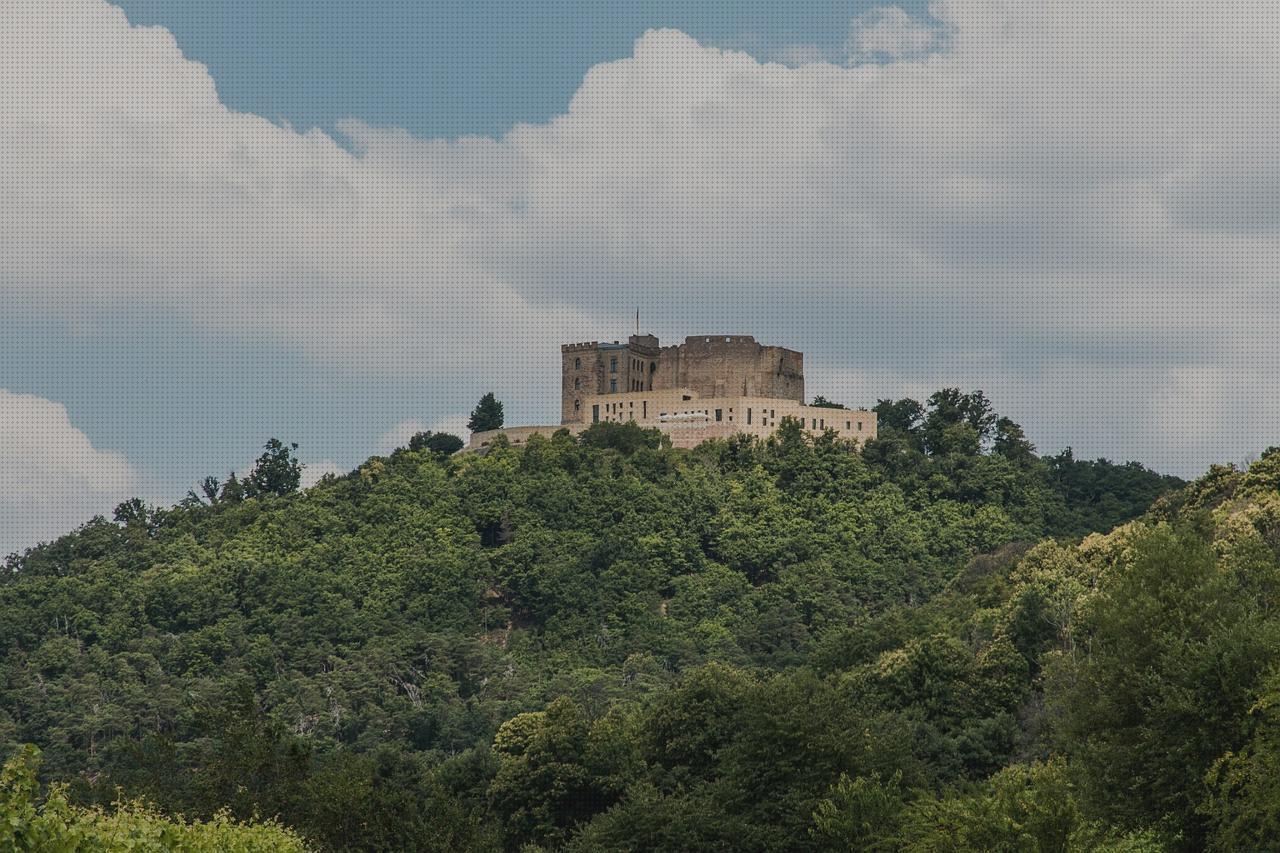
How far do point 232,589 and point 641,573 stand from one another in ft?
72.3

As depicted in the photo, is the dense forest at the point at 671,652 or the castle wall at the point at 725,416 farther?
the castle wall at the point at 725,416

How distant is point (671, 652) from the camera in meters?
104

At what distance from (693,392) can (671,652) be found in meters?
26.7

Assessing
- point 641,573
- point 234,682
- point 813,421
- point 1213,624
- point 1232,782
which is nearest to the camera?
point 1232,782

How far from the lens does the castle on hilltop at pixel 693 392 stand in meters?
125

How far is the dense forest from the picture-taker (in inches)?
1804

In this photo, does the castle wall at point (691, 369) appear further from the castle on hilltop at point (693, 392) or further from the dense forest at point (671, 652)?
the dense forest at point (671, 652)

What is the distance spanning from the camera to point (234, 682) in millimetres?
101250

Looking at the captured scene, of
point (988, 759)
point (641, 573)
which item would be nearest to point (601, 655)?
point (641, 573)

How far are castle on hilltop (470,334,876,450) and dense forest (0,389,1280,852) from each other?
6.59 feet

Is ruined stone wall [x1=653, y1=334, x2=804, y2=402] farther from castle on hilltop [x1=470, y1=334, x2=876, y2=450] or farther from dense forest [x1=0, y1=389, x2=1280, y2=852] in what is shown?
dense forest [x1=0, y1=389, x2=1280, y2=852]

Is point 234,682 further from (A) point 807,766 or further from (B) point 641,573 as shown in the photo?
(A) point 807,766

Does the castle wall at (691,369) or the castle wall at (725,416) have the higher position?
the castle wall at (691,369)

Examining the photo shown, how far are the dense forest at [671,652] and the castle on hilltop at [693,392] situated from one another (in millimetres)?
2008
